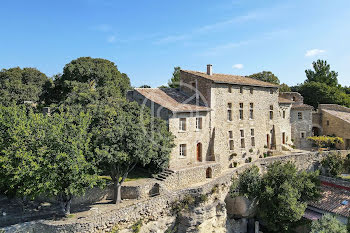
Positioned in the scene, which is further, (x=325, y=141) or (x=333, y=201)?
(x=325, y=141)

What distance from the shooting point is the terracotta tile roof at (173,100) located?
25.4 m

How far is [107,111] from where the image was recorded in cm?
1961

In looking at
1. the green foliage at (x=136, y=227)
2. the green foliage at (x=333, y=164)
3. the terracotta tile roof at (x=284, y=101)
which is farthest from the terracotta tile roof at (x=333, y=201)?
the green foliage at (x=136, y=227)

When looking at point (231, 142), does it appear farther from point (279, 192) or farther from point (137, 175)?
point (137, 175)

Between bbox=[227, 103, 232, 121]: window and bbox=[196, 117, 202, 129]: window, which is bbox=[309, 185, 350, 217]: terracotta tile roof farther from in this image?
bbox=[196, 117, 202, 129]: window

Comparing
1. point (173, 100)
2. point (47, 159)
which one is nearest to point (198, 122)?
point (173, 100)

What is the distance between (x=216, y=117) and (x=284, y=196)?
10208 millimetres

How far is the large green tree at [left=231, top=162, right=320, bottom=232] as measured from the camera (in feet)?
75.7

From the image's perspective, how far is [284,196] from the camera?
2302 cm

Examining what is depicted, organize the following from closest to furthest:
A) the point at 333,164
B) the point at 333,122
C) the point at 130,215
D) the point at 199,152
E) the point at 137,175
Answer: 1. the point at 130,215
2. the point at 137,175
3. the point at 199,152
4. the point at 333,164
5. the point at 333,122

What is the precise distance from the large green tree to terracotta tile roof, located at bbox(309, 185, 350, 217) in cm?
162

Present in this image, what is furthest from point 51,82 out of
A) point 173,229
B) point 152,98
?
point 173,229

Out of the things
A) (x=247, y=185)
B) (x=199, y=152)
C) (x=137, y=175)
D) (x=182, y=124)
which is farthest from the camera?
(x=199, y=152)

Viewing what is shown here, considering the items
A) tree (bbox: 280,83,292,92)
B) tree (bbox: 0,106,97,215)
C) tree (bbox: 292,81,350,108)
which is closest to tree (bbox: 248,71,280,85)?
tree (bbox: 280,83,292,92)
